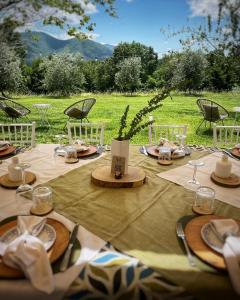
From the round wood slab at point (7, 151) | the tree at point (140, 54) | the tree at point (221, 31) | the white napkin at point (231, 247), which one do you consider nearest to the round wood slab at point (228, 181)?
the white napkin at point (231, 247)

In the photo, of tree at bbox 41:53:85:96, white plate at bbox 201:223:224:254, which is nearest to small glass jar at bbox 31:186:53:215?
white plate at bbox 201:223:224:254

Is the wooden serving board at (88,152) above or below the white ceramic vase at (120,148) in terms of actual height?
below

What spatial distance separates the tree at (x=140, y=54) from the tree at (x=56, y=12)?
1373 cm

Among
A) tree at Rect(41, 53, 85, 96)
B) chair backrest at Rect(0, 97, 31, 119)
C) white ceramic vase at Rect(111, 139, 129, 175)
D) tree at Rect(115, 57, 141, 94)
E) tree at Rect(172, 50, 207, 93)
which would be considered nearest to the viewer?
white ceramic vase at Rect(111, 139, 129, 175)

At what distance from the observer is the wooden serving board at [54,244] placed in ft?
3.00

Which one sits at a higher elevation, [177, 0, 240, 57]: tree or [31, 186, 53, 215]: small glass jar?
[177, 0, 240, 57]: tree

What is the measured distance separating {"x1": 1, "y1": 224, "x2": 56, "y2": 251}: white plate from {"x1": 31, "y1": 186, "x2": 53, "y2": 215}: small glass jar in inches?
7.6

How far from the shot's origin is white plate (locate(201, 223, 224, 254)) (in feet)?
3.48

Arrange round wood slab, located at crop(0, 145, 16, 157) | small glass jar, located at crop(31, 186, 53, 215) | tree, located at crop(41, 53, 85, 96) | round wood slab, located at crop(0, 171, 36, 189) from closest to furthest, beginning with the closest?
small glass jar, located at crop(31, 186, 53, 215) → round wood slab, located at crop(0, 171, 36, 189) → round wood slab, located at crop(0, 145, 16, 157) → tree, located at crop(41, 53, 85, 96)

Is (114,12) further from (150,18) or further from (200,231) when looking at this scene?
(200,231)

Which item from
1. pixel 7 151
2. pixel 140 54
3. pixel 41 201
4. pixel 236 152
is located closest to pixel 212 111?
pixel 236 152

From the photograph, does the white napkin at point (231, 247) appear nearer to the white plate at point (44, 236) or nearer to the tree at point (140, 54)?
the white plate at point (44, 236)

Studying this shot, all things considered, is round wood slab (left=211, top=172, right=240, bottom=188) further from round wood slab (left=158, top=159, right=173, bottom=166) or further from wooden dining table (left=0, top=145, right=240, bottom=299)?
round wood slab (left=158, top=159, right=173, bottom=166)

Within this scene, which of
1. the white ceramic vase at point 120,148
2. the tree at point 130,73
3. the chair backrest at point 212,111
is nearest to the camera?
the white ceramic vase at point 120,148
